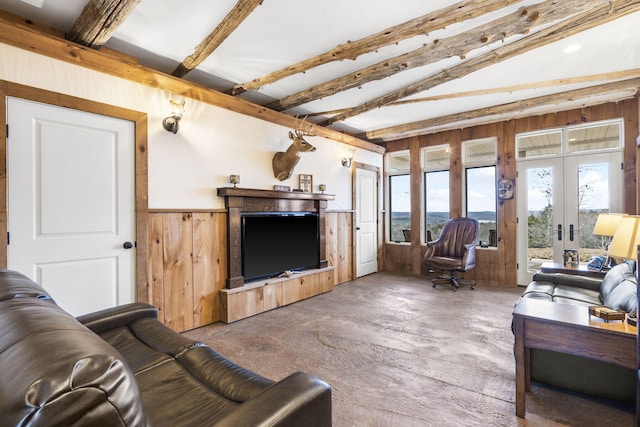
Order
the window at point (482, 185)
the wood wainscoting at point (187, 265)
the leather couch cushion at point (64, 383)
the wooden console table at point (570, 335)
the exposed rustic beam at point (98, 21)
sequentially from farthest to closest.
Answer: the window at point (482, 185), the wood wainscoting at point (187, 265), the exposed rustic beam at point (98, 21), the wooden console table at point (570, 335), the leather couch cushion at point (64, 383)

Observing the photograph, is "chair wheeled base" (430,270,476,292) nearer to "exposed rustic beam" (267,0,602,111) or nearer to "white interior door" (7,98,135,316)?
"exposed rustic beam" (267,0,602,111)

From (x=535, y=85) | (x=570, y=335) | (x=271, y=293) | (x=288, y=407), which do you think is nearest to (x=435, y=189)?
(x=535, y=85)

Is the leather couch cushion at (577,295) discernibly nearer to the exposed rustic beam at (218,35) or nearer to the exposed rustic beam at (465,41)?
the exposed rustic beam at (465,41)

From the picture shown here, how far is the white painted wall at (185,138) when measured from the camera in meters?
2.45

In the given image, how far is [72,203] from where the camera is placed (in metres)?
2.59

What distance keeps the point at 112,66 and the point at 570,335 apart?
3.96 m

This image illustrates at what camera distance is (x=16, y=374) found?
2.06ft

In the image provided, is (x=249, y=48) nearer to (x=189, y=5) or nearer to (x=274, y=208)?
(x=189, y=5)

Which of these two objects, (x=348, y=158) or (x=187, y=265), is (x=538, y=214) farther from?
(x=187, y=265)

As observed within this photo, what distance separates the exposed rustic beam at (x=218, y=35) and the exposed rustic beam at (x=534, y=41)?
228 cm

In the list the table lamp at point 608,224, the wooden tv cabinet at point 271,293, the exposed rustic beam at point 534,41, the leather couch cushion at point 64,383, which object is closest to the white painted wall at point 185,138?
the wooden tv cabinet at point 271,293

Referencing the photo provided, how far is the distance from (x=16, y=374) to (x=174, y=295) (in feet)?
9.15

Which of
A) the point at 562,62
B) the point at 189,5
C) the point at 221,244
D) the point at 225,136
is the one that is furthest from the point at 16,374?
the point at 562,62

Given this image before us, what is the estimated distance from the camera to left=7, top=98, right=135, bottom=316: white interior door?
7.73 feet
